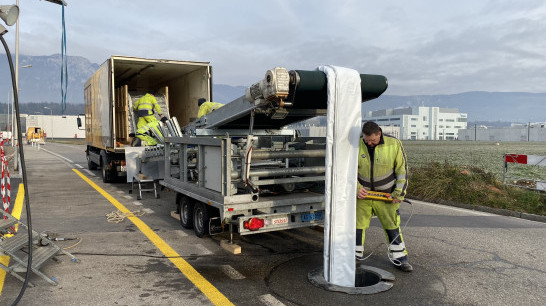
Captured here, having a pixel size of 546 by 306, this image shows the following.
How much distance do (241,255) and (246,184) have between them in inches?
38.7

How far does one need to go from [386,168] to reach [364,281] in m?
1.29

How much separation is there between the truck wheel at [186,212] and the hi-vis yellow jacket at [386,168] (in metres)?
2.89

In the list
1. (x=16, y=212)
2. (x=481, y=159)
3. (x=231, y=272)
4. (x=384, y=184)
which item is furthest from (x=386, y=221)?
(x=481, y=159)

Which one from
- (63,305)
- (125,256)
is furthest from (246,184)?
(63,305)

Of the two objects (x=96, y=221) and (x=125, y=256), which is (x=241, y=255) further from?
(x=96, y=221)

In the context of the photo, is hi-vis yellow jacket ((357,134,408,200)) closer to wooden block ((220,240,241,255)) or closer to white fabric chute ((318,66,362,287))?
white fabric chute ((318,66,362,287))

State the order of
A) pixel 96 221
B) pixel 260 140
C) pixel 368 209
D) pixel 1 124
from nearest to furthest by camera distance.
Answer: pixel 368 209 → pixel 260 140 → pixel 96 221 → pixel 1 124

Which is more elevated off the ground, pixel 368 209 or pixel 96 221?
pixel 368 209

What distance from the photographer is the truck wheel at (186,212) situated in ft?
21.4

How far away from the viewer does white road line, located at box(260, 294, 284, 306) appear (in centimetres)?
383

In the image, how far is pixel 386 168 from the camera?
15.6 feet

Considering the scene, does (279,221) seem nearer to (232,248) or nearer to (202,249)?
(232,248)

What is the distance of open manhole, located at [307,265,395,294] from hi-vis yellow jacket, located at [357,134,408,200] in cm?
88

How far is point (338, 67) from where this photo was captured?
176 inches
